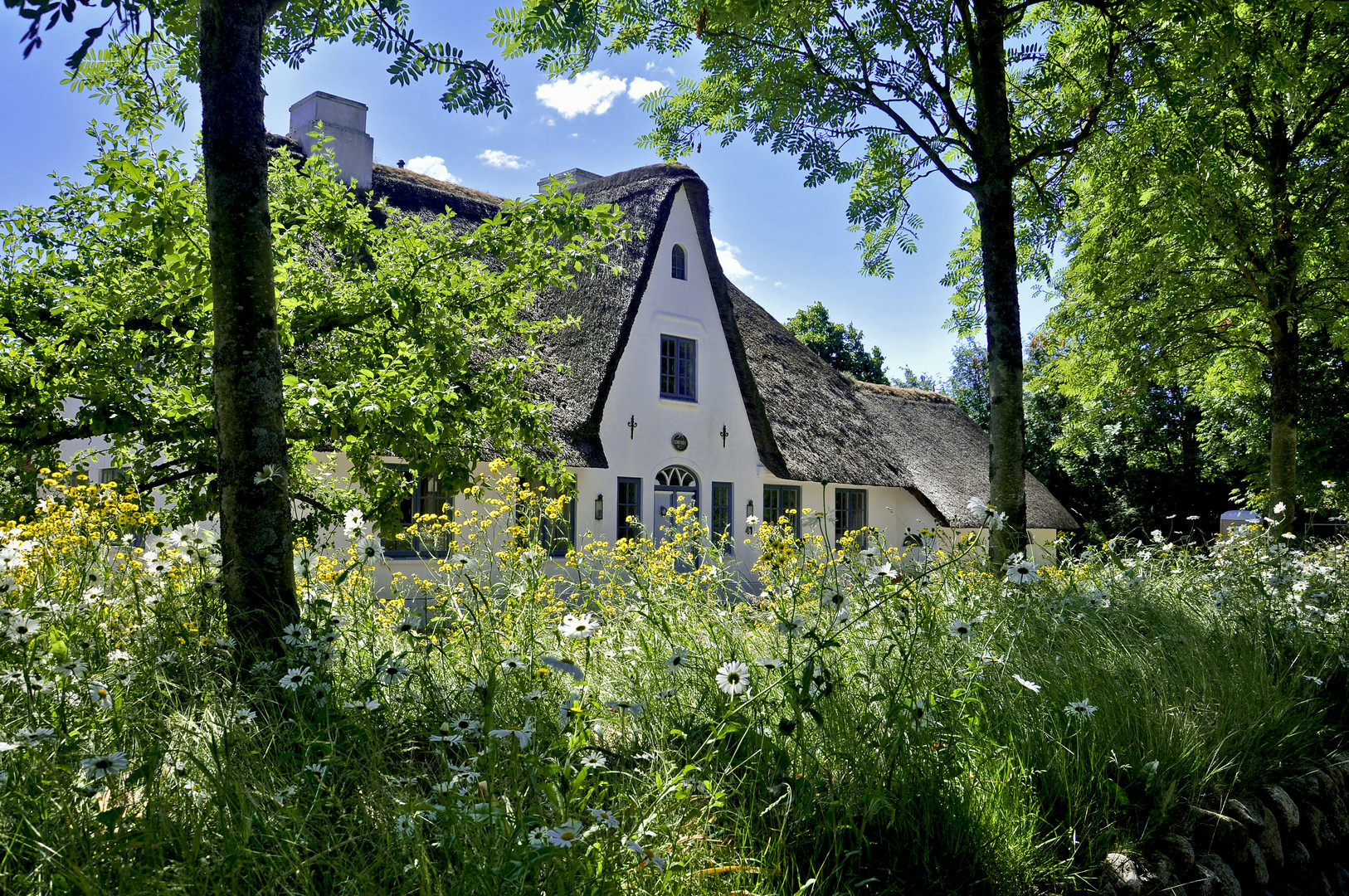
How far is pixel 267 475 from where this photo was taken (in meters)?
2.94

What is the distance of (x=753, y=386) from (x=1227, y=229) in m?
8.11

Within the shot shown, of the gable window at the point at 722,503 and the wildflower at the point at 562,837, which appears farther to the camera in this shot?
the gable window at the point at 722,503

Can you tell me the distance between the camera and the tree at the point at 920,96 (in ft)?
19.3

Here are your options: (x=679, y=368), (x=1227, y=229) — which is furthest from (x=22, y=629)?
(x=679, y=368)

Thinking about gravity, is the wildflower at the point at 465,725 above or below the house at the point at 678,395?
below

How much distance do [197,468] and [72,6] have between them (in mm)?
3280

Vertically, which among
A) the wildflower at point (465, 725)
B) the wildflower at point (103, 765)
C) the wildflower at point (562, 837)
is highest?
the wildflower at point (103, 765)

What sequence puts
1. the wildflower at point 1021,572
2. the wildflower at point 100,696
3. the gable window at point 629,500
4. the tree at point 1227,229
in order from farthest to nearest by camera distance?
the gable window at point 629,500, the tree at point 1227,229, the wildflower at point 1021,572, the wildflower at point 100,696

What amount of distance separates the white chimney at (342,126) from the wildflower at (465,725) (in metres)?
11.9

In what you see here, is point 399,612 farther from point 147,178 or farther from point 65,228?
point 65,228

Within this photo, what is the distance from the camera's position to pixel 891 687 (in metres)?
2.66

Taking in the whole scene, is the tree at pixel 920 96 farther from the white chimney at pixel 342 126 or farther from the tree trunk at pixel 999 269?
the white chimney at pixel 342 126

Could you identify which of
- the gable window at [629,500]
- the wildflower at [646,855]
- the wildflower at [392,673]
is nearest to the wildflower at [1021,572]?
the wildflower at [646,855]

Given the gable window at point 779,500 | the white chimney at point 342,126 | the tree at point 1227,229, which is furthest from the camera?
the gable window at point 779,500
